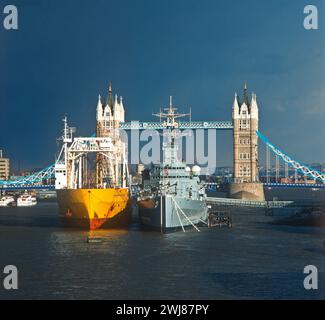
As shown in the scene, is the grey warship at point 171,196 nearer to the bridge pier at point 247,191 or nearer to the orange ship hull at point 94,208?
the orange ship hull at point 94,208

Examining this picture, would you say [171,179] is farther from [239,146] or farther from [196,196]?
[239,146]

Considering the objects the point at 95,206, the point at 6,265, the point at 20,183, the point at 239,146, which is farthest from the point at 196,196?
the point at 20,183

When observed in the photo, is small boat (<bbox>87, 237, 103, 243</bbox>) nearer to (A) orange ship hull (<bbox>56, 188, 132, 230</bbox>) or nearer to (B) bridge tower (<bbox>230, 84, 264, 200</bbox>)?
(A) orange ship hull (<bbox>56, 188, 132, 230</bbox>)

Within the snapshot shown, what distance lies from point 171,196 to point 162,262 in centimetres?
1648

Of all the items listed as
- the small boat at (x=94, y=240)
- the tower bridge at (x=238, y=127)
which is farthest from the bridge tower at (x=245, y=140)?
the small boat at (x=94, y=240)

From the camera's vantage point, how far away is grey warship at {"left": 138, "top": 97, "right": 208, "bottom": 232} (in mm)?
63281

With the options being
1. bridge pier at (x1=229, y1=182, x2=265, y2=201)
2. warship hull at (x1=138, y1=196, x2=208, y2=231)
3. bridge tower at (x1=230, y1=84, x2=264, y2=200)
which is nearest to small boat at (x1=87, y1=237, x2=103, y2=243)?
warship hull at (x1=138, y1=196, x2=208, y2=231)

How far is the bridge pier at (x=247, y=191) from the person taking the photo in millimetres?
143625

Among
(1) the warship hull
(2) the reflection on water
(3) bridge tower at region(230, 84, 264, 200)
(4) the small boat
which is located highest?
(3) bridge tower at region(230, 84, 264, 200)

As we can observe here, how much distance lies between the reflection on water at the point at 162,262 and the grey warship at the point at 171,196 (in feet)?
6.16

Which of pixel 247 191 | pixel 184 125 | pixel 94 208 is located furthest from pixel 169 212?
A: pixel 184 125

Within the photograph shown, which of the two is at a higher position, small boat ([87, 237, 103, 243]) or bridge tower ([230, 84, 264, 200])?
bridge tower ([230, 84, 264, 200])

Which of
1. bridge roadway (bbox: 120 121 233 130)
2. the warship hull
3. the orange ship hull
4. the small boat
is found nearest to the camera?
the small boat
